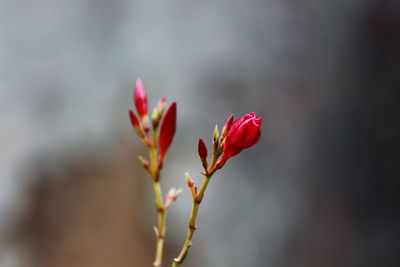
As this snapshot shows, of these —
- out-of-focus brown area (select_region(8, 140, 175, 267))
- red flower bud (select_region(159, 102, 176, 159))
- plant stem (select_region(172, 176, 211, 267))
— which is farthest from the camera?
out-of-focus brown area (select_region(8, 140, 175, 267))

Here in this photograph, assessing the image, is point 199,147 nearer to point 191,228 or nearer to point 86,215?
point 191,228

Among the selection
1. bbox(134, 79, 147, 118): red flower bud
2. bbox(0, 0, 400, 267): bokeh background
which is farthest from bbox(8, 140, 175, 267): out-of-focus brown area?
bbox(134, 79, 147, 118): red flower bud

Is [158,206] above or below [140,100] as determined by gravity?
below

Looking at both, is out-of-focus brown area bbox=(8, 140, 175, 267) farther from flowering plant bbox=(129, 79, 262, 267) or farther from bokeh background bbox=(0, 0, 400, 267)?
flowering plant bbox=(129, 79, 262, 267)

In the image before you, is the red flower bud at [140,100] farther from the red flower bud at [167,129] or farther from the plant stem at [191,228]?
the plant stem at [191,228]

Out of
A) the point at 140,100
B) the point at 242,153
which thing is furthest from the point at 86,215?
the point at 140,100

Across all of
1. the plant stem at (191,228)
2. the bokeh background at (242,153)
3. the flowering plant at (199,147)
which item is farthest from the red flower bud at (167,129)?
the bokeh background at (242,153)
